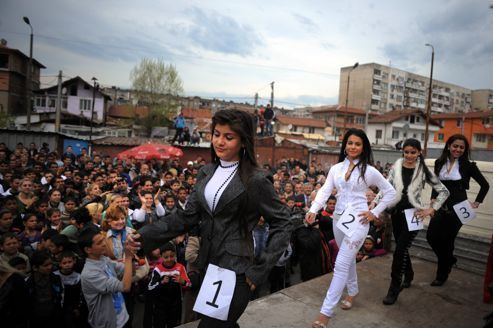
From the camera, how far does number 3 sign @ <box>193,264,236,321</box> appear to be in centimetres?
196

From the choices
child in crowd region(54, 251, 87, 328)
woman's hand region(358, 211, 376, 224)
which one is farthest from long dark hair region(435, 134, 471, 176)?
child in crowd region(54, 251, 87, 328)

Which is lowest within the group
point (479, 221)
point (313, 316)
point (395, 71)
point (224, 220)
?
point (313, 316)

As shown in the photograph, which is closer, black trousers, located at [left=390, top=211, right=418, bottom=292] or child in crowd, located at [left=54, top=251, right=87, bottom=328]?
child in crowd, located at [left=54, top=251, right=87, bottom=328]

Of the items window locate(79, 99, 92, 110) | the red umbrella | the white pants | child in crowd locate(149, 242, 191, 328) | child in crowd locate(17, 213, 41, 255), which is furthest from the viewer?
window locate(79, 99, 92, 110)

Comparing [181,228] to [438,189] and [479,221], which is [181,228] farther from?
[479,221]

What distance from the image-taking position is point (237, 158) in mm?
2234

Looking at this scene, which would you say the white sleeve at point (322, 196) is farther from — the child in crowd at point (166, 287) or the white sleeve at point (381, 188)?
the child in crowd at point (166, 287)

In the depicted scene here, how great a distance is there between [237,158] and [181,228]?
1.91 feet

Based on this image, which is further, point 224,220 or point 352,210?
point 352,210

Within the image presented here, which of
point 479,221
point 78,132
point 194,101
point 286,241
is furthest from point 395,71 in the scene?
point 286,241

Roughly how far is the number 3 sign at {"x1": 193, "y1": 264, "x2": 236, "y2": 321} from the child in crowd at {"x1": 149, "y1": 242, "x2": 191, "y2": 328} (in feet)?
7.11

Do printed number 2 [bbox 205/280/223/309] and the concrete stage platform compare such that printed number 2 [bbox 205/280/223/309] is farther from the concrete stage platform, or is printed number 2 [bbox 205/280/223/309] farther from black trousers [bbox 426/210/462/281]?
black trousers [bbox 426/210/462/281]

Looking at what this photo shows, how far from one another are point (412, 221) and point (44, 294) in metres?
4.05

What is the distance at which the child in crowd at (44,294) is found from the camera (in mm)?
3451
